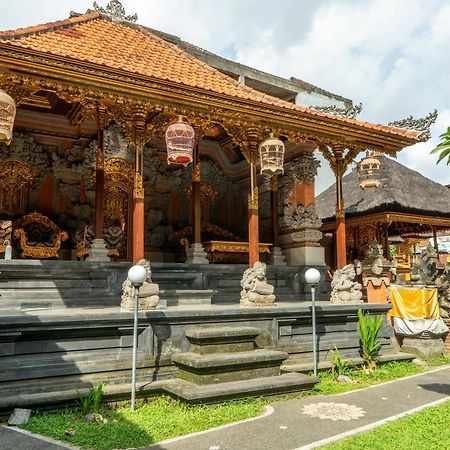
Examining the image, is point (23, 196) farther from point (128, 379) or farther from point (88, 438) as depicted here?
point (88, 438)

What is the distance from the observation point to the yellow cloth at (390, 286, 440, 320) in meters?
10.1

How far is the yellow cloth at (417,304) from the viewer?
10.1 metres

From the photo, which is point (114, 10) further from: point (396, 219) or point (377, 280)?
point (396, 219)

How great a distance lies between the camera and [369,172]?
10.3 m

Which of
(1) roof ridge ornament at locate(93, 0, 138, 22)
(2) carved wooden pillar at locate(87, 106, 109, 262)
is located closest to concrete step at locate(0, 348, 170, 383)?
(2) carved wooden pillar at locate(87, 106, 109, 262)

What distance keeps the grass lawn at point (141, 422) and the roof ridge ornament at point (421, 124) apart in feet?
23.0

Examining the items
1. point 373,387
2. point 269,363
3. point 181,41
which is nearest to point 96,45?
point 269,363

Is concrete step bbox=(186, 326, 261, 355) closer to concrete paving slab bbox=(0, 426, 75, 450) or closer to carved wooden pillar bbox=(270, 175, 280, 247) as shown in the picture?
concrete paving slab bbox=(0, 426, 75, 450)

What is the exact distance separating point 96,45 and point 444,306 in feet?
33.9

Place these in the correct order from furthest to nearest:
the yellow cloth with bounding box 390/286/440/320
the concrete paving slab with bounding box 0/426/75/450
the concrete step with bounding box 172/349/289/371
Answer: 1. the yellow cloth with bounding box 390/286/440/320
2. the concrete step with bounding box 172/349/289/371
3. the concrete paving slab with bounding box 0/426/75/450

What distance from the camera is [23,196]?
38.5 feet

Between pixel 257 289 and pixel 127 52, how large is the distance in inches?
212

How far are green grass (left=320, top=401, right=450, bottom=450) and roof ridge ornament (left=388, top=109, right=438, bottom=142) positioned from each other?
7044 millimetres

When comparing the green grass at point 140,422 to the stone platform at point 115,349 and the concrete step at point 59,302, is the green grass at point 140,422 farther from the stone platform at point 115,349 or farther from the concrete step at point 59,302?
the concrete step at point 59,302
